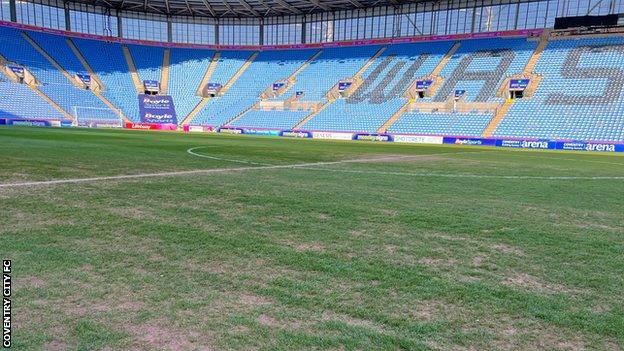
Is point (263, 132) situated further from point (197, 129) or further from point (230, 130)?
point (197, 129)

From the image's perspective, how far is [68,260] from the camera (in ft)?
14.4

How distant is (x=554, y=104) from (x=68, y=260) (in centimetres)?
4353

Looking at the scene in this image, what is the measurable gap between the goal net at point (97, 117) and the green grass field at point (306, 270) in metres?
48.0

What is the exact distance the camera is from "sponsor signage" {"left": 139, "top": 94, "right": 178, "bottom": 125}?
57.9 m

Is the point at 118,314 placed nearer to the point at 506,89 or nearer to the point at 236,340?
the point at 236,340

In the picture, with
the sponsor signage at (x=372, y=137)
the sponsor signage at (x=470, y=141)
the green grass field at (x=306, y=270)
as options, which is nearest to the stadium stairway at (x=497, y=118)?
the sponsor signage at (x=470, y=141)

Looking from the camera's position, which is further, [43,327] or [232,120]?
[232,120]

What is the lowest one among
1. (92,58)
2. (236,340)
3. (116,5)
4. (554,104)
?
(236,340)

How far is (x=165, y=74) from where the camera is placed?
62875 mm

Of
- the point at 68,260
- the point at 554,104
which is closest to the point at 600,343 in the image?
the point at 68,260

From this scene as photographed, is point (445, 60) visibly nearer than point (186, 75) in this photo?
Yes

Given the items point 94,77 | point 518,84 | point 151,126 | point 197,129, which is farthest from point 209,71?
point 518,84

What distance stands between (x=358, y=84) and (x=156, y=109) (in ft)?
90.2

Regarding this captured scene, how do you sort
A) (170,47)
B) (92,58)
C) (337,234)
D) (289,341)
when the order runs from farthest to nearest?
(170,47) < (92,58) < (337,234) < (289,341)
